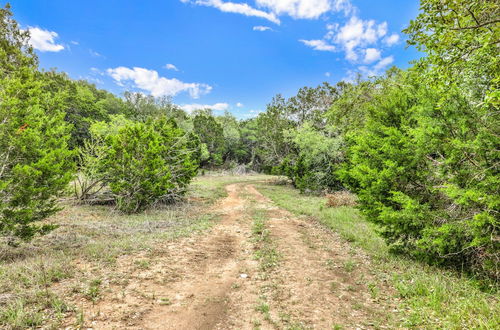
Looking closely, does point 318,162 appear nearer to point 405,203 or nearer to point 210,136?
point 405,203

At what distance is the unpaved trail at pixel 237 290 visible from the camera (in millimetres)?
3916

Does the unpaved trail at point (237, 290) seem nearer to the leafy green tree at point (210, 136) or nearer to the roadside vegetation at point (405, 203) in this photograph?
the roadside vegetation at point (405, 203)

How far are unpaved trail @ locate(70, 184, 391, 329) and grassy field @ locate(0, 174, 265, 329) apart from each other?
415 millimetres

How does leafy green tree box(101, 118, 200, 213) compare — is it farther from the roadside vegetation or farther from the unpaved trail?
the unpaved trail

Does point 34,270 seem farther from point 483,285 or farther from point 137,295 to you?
point 483,285

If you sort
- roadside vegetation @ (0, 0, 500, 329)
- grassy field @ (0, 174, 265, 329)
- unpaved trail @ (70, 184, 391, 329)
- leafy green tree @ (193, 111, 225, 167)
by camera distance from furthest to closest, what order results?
leafy green tree @ (193, 111, 225, 167), roadside vegetation @ (0, 0, 500, 329), unpaved trail @ (70, 184, 391, 329), grassy field @ (0, 174, 265, 329)

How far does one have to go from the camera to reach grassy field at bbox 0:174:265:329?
380 centimetres

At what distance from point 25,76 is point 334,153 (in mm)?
19995

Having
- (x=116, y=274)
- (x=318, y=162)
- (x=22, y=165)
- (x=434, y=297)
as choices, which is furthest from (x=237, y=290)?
(x=318, y=162)

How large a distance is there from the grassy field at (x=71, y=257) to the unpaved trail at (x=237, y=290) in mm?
415

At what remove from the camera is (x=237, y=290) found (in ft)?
16.3

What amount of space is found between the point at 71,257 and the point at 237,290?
4170mm

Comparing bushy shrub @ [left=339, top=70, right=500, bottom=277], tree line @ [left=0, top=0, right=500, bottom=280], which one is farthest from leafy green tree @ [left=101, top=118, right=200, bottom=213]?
bushy shrub @ [left=339, top=70, right=500, bottom=277]

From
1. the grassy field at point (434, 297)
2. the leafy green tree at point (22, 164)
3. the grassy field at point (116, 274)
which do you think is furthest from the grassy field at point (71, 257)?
the grassy field at point (434, 297)
